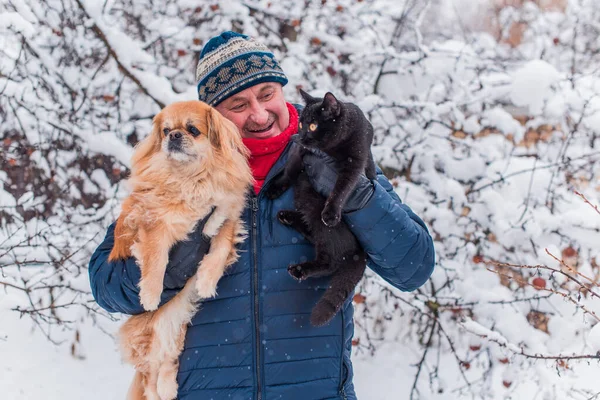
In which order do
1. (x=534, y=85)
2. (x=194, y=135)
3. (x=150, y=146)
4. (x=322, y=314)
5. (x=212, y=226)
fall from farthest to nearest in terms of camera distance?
(x=534, y=85)
(x=150, y=146)
(x=194, y=135)
(x=212, y=226)
(x=322, y=314)

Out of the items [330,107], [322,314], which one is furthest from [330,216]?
[330,107]

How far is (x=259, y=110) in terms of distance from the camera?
2.31m

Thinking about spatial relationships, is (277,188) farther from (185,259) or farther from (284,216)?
(185,259)

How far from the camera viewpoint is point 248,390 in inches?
70.0

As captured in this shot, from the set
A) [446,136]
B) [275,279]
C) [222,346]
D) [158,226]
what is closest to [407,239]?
[275,279]

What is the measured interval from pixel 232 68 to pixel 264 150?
41 centimetres

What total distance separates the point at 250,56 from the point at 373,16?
3.59 meters

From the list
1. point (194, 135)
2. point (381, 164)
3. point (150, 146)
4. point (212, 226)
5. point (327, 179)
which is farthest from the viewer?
point (381, 164)

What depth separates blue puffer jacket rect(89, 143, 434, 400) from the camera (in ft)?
5.89

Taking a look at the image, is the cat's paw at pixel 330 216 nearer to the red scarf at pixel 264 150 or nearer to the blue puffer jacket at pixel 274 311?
the blue puffer jacket at pixel 274 311

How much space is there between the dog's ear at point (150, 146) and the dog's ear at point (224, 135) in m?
0.27

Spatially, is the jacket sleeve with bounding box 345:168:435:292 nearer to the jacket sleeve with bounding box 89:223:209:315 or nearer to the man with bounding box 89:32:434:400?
the man with bounding box 89:32:434:400

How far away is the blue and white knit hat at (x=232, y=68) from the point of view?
7.59ft

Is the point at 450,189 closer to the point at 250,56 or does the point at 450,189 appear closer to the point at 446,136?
the point at 446,136
